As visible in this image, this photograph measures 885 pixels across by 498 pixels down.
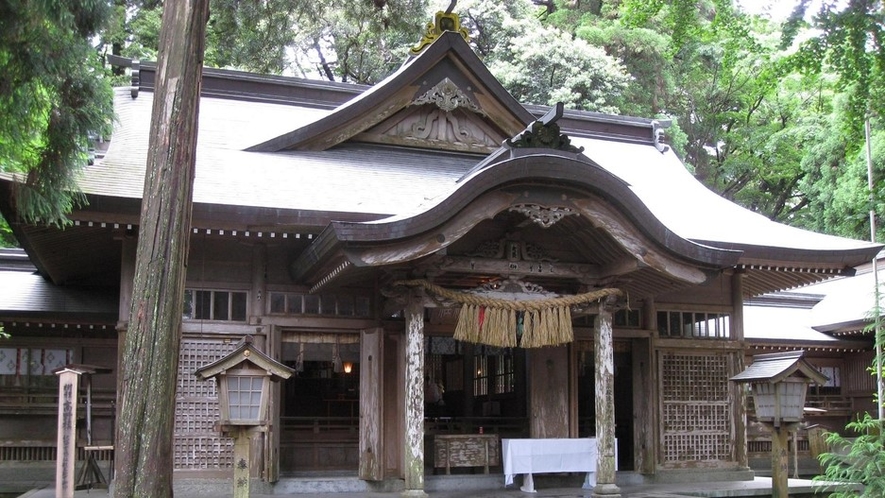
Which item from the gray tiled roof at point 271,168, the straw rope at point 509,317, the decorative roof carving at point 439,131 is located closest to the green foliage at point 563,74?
the gray tiled roof at point 271,168

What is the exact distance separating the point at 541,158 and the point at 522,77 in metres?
17.3

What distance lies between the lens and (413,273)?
10844 mm

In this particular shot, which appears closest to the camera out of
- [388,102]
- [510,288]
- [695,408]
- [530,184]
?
[530,184]

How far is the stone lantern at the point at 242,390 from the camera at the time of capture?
8758 mm

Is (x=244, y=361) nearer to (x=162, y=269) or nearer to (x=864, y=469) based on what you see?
(x=162, y=269)

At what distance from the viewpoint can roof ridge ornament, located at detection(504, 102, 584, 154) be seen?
10500 millimetres

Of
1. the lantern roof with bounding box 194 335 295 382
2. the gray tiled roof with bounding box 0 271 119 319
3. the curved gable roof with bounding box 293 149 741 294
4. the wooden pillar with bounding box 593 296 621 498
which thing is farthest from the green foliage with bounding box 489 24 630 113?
the lantern roof with bounding box 194 335 295 382

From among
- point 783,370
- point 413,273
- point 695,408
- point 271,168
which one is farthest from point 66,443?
point 695,408

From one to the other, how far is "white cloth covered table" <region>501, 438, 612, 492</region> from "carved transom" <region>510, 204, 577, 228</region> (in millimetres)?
3481

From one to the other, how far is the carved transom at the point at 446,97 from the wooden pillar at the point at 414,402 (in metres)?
4.53

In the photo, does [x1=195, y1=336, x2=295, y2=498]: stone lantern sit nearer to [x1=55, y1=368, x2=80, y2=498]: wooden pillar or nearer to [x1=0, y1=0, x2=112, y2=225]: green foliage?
[x1=55, y1=368, x2=80, y2=498]: wooden pillar

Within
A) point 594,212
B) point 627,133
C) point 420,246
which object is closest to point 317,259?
point 420,246

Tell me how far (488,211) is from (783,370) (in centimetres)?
408

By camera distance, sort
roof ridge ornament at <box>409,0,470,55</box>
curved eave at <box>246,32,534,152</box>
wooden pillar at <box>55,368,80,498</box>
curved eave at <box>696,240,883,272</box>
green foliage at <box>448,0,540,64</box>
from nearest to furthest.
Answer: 1. wooden pillar at <box>55,368,80,498</box>
2. curved eave at <box>696,240,883,272</box>
3. curved eave at <box>246,32,534,152</box>
4. roof ridge ornament at <box>409,0,470,55</box>
5. green foliage at <box>448,0,540,64</box>
